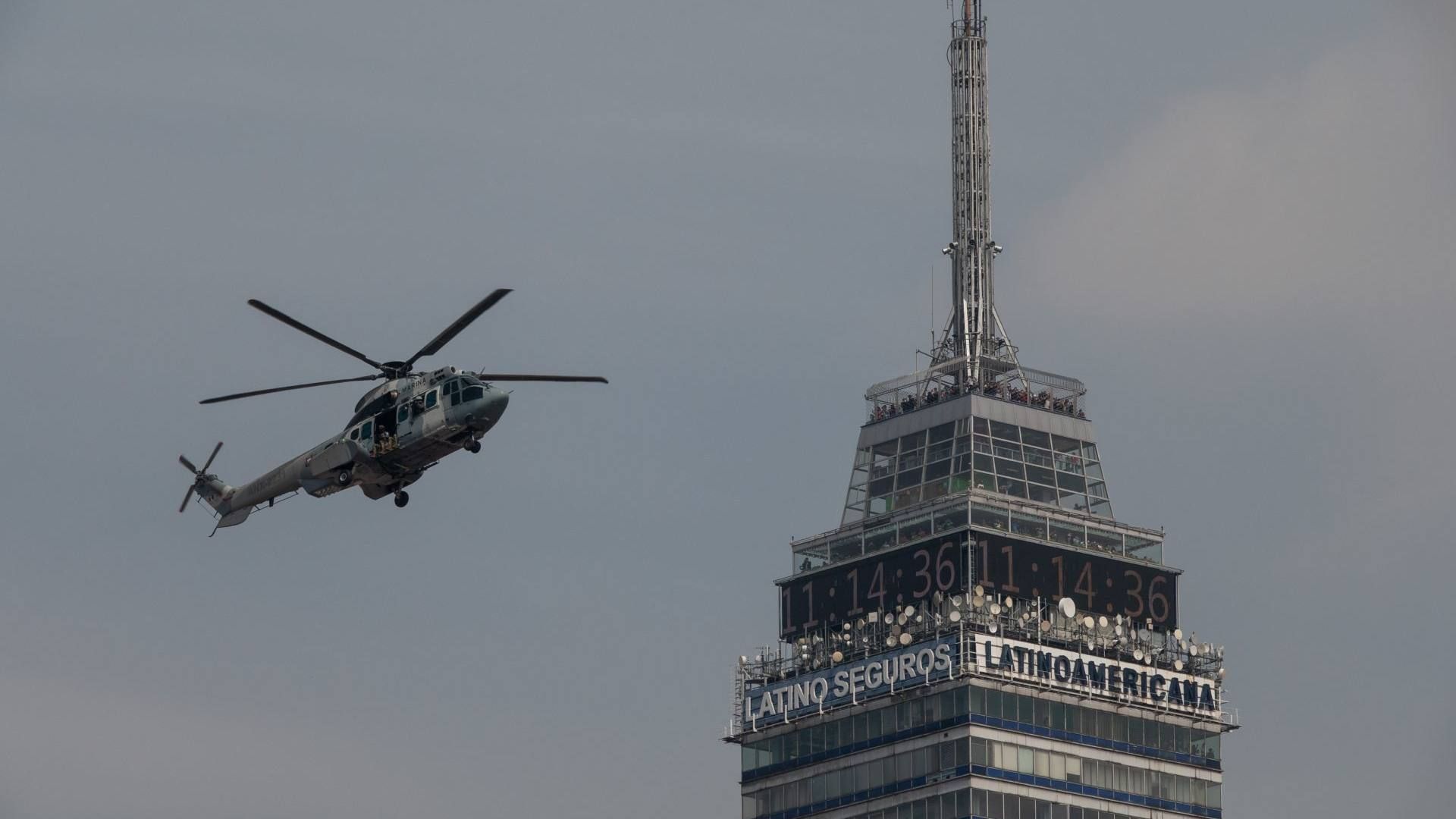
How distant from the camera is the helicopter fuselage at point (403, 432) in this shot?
189 meters

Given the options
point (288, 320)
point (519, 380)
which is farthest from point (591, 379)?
point (288, 320)

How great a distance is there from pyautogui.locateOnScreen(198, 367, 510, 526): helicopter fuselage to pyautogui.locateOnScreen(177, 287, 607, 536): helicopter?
4 centimetres

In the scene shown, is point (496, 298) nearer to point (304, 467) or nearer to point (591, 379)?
point (591, 379)

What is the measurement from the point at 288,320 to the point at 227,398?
5840mm

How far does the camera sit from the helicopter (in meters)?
189

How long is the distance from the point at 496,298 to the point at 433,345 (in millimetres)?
8307

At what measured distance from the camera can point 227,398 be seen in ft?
631

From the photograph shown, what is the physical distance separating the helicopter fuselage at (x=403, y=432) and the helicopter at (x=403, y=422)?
1.5 inches

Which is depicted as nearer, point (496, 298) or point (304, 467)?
point (496, 298)

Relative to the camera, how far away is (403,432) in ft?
627

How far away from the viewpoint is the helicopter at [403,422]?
189 metres

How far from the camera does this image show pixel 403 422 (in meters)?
191

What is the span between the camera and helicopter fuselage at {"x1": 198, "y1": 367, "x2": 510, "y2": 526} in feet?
620

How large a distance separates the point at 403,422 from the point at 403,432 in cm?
60
